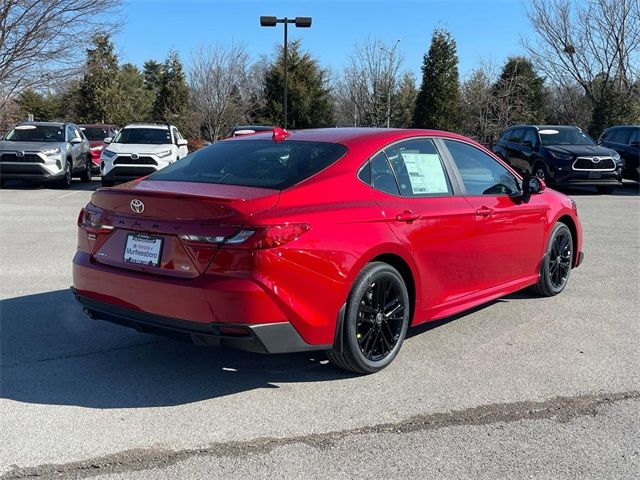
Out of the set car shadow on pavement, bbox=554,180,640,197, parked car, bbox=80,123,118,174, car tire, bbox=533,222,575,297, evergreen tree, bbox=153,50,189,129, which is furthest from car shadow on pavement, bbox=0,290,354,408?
evergreen tree, bbox=153,50,189,129

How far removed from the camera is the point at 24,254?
814 centimetres

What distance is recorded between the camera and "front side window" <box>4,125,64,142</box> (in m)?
17.1

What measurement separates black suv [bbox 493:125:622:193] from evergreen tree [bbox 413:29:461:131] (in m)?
11.5

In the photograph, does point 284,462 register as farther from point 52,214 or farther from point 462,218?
point 52,214

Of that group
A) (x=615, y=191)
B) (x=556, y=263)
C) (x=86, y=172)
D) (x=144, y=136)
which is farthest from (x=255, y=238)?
(x=615, y=191)

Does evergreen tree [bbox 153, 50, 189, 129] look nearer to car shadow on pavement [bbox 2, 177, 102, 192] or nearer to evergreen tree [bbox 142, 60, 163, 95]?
car shadow on pavement [bbox 2, 177, 102, 192]

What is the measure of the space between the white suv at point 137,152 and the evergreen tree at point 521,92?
56.8ft

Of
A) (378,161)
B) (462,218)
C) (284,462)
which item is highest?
(378,161)

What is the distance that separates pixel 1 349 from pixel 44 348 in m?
0.29

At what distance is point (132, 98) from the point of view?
167 ft

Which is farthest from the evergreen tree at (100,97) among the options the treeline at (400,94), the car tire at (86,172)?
the car tire at (86,172)

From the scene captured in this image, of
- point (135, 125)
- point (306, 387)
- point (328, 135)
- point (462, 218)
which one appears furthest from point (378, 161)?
point (135, 125)

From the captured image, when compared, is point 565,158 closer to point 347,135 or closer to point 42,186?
point 347,135

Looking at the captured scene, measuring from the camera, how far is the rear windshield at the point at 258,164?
420 centimetres
